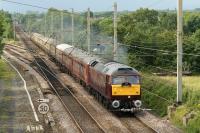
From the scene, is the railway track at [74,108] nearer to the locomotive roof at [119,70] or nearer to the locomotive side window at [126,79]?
the locomotive side window at [126,79]

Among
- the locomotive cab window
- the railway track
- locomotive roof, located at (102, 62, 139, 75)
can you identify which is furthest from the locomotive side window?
the railway track

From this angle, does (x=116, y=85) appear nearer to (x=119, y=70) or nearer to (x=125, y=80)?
(x=125, y=80)

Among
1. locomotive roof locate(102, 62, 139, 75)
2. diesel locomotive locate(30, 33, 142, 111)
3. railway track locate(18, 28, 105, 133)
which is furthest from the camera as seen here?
locomotive roof locate(102, 62, 139, 75)

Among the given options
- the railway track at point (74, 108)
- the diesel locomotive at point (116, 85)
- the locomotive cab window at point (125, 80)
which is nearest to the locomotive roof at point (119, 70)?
the diesel locomotive at point (116, 85)

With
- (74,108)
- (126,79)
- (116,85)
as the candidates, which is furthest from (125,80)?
(74,108)

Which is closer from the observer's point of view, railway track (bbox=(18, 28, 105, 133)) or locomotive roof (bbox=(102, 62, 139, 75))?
railway track (bbox=(18, 28, 105, 133))

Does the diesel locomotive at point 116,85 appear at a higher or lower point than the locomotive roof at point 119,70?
lower

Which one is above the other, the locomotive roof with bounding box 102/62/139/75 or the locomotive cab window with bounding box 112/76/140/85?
the locomotive roof with bounding box 102/62/139/75

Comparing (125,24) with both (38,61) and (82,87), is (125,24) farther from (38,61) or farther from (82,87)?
(82,87)

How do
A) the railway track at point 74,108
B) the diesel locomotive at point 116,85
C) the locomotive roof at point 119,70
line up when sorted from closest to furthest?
the railway track at point 74,108 < the diesel locomotive at point 116,85 < the locomotive roof at point 119,70

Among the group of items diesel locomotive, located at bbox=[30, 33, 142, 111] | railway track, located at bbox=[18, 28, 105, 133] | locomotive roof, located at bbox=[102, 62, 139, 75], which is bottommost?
railway track, located at bbox=[18, 28, 105, 133]

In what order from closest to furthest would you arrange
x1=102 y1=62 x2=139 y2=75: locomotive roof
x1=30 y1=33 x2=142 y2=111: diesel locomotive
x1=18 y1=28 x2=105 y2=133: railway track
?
1. x1=18 y1=28 x2=105 y2=133: railway track
2. x1=30 y1=33 x2=142 y2=111: diesel locomotive
3. x1=102 y1=62 x2=139 y2=75: locomotive roof

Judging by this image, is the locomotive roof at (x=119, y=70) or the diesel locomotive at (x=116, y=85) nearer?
the diesel locomotive at (x=116, y=85)

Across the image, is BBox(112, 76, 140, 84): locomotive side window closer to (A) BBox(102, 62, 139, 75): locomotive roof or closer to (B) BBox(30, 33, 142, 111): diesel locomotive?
(B) BBox(30, 33, 142, 111): diesel locomotive
